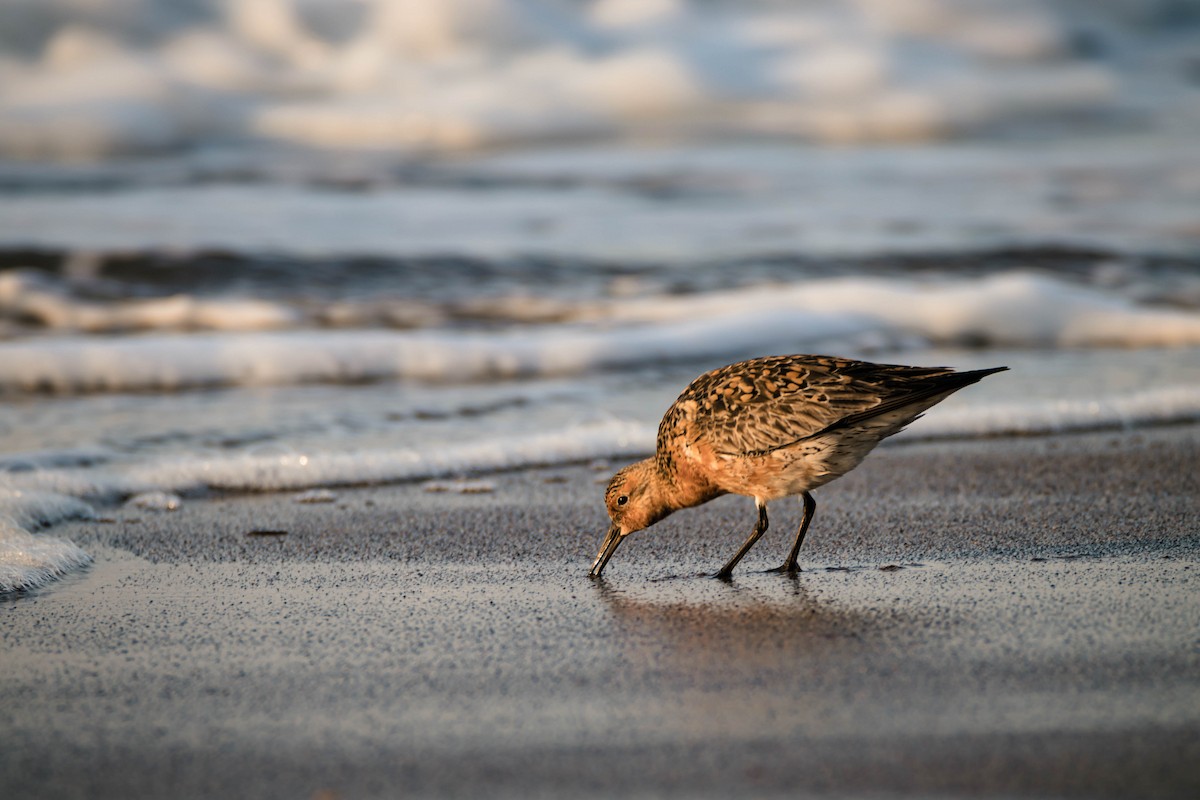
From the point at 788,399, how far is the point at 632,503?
704 millimetres

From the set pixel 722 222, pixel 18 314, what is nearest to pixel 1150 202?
pixel 722 222

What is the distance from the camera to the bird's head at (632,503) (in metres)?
4.46

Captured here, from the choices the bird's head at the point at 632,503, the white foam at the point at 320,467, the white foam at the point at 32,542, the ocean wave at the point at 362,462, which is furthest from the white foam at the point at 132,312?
the bird's head at the point at 632,503

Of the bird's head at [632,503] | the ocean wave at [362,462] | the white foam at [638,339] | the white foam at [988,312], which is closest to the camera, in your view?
the bird's head at [632,503]

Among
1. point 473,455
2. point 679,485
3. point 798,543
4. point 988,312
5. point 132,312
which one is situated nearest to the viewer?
point 798,543

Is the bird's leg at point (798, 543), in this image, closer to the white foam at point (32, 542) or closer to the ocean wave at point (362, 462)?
the ocean wave at point (362, 462)

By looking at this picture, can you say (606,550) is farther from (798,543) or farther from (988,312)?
(988,312)

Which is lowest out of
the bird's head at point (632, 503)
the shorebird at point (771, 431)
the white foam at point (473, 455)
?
the white foam at point (473, 455)

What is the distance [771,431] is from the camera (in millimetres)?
4176

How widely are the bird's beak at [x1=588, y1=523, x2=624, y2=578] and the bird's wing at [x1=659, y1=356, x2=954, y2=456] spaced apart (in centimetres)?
43

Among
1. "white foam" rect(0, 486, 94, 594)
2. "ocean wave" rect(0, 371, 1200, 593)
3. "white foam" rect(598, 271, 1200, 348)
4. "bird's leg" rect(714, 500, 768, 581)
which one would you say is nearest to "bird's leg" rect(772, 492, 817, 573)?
"bird's leg" rect(714, 500, 768, 581)

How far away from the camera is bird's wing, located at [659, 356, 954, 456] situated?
412 cm

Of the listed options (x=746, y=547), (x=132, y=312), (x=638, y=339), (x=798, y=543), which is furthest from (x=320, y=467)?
(x=132, y=312)

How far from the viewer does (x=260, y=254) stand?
1502 cm
